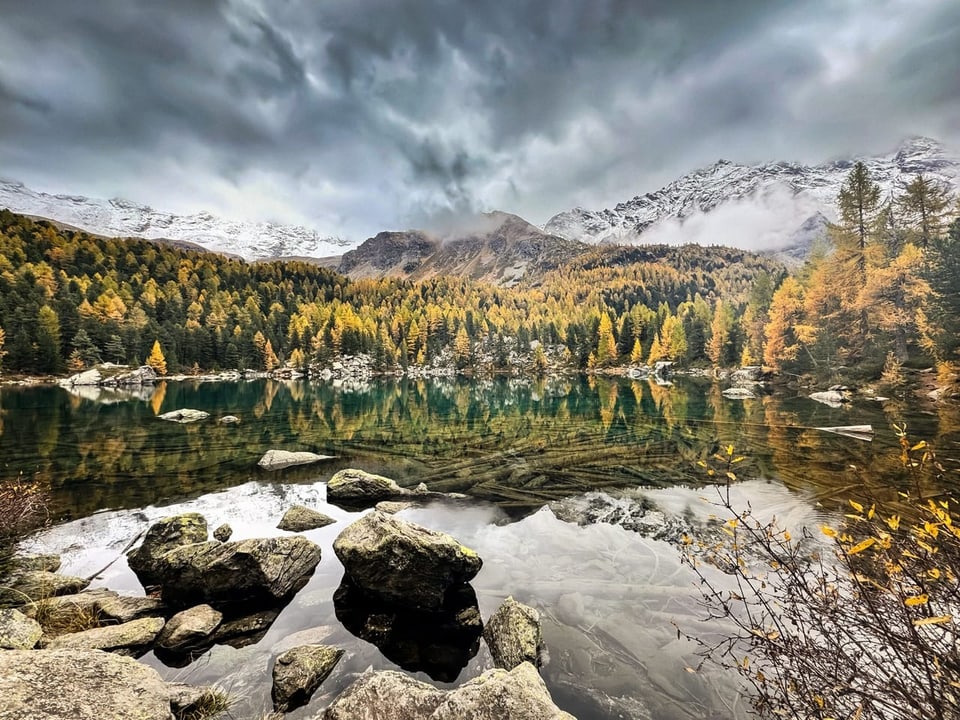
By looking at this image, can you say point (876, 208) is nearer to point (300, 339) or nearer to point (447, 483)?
point (447, 483)

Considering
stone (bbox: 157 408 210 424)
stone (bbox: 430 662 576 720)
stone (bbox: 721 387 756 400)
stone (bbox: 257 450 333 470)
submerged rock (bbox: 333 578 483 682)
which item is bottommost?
stone (bbox: 157 408 210 424)

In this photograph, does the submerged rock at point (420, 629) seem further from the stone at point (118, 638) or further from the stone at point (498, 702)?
the stone at point (118, 638)

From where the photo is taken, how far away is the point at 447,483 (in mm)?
19234

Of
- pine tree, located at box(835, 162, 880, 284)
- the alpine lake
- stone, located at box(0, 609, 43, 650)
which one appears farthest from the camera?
pine tree, located at box(835, 162, 880, 284)

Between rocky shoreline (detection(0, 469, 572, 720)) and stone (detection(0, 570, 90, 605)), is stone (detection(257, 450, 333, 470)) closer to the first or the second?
rocky shoreline (detection(0, 469, 572, 720))

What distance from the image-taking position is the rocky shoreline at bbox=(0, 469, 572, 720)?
5031 mm

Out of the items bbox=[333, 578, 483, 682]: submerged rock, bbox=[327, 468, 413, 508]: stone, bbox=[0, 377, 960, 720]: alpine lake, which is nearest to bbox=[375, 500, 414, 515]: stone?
bbox=[0, 377, 960, 720]: alpine lake

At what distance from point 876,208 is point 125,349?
488 feet

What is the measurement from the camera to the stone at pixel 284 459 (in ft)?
73.1

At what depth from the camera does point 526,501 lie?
16328mm

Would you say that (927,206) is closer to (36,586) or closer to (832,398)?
(832,398)

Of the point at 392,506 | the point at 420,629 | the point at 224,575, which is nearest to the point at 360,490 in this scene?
the point at 392,506

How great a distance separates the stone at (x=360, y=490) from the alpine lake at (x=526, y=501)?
836 millimetres

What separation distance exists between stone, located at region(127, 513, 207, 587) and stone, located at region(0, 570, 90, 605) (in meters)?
Result: 1.10
